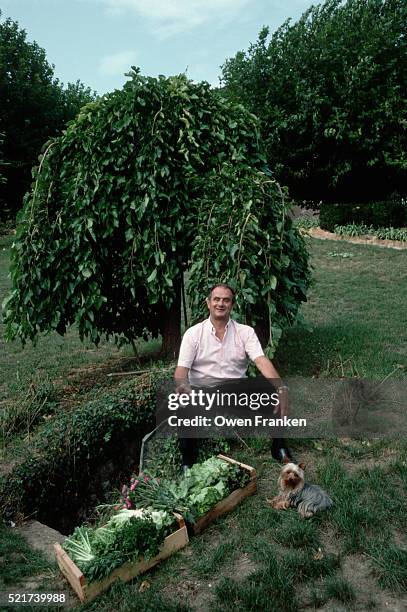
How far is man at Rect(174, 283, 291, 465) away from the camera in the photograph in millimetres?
3910

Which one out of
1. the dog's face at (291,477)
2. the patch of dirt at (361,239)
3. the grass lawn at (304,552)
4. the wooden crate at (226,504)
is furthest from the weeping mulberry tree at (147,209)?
the patch of dirt at (361,239)

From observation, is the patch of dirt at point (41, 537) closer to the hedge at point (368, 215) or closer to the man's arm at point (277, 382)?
the man's arm at point (277, 382)

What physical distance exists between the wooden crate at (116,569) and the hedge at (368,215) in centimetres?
1400

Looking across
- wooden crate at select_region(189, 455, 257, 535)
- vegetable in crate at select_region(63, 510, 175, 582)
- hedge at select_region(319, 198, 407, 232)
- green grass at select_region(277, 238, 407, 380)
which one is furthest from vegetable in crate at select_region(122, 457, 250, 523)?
hedge at select_region(319, 198, 407, 232)

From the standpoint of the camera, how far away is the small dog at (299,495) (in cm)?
321

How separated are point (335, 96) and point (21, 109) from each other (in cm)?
1325

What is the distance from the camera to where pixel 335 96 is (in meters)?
17.6

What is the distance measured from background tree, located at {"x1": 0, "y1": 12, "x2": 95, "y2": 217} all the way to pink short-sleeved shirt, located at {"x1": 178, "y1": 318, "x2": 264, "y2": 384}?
19.6 m

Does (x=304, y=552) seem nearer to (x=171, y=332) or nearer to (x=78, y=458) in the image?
(x=78, y=458)

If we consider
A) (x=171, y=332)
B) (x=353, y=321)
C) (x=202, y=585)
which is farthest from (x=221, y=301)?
(x=353, y=321)

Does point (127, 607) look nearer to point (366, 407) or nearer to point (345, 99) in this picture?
point (366, 407)

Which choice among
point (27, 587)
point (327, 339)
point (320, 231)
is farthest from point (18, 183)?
point (27, 587)

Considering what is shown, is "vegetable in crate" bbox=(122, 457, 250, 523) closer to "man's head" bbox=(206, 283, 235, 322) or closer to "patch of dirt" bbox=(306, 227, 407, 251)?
"man's head" bbox=(206, 283, 235, 322)

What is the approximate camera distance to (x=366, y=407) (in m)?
4.74
